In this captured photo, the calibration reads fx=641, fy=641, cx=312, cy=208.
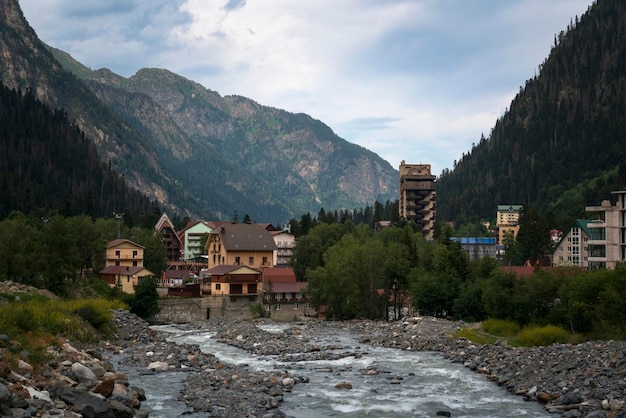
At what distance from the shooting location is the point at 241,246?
110 metres

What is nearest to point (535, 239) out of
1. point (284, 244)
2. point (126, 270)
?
point (284, 244)

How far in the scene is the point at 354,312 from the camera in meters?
86.1

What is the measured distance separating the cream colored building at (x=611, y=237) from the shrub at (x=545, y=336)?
93.9 feet

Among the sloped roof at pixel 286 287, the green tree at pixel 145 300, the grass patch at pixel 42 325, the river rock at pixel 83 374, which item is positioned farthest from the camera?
the sloped roof at pixel 286 287

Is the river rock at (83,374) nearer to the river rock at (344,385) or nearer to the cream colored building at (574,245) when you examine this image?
the river rock at (344,385)

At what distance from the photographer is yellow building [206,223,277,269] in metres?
109

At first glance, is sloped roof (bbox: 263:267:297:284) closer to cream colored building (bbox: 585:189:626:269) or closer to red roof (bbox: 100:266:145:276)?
red roof (bbox: 100:266:145:276)

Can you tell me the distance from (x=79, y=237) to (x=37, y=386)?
7489cm

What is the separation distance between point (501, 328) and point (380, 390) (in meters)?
24.9

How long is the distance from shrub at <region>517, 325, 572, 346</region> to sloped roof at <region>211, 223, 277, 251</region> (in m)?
63.5

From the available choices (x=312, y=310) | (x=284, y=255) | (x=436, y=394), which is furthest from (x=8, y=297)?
(x=284, y=255)

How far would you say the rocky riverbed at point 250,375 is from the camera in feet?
88.2

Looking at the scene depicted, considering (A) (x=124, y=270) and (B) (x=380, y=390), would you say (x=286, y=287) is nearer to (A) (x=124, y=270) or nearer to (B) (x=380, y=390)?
(A) (x=124, y=270)

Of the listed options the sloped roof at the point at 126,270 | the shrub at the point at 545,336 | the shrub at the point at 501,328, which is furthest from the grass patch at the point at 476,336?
the sloped roof at the point at 126,270
